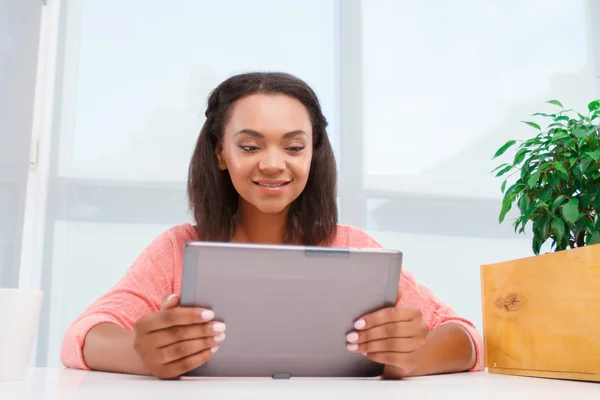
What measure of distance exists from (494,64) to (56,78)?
1924 millimetres

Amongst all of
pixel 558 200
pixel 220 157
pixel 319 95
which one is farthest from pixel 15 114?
pixel 558 200

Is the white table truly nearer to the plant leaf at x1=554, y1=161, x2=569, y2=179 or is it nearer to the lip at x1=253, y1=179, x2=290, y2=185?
the plant leaf at x1=554, y1=161, x2=569, y2=179

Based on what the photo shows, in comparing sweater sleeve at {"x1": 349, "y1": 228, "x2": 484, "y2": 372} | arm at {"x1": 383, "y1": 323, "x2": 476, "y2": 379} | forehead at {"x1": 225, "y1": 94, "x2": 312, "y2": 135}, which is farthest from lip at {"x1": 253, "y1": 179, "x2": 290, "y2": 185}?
arm at {"x1": 383, "y1": 323, "x2": 476, "y2": 379}

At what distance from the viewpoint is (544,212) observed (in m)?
0.97

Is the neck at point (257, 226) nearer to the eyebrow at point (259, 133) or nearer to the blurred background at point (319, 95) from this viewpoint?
the eyebrow at point (259, 133)

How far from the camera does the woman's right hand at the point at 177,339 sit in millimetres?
726

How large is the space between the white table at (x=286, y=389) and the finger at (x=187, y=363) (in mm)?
20

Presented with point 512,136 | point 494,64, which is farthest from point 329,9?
point 512,136

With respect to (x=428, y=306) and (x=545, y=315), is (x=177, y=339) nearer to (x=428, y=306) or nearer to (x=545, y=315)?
(x=545, y=315)

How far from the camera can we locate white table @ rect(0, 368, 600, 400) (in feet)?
1.80

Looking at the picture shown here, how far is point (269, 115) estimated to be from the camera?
4.12 feet

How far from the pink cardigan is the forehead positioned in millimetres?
285

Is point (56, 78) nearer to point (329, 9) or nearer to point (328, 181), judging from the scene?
point (329, 9)

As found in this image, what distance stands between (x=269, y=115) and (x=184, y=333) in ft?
2.03
